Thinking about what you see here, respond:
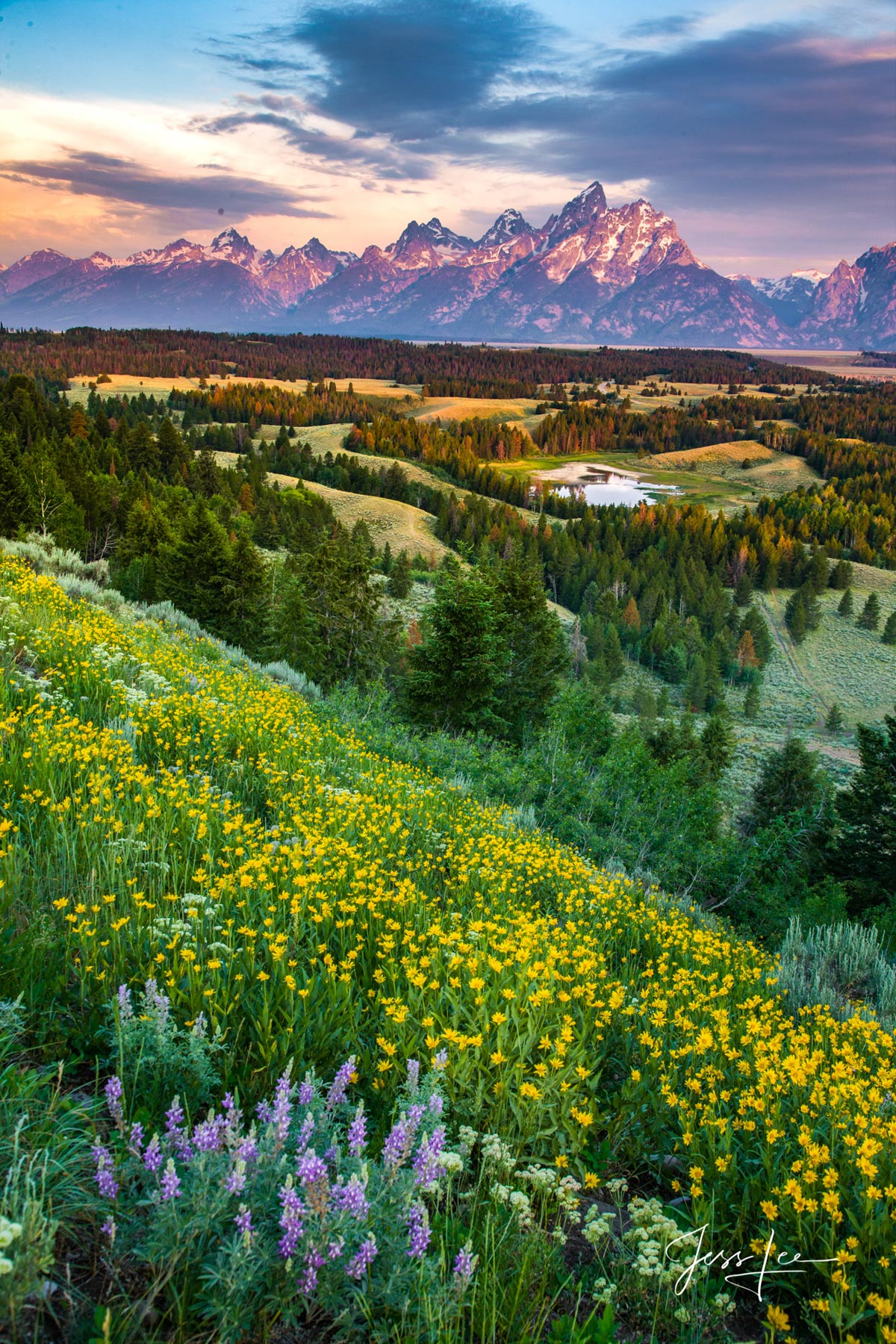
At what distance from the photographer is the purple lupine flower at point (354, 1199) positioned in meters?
2.14

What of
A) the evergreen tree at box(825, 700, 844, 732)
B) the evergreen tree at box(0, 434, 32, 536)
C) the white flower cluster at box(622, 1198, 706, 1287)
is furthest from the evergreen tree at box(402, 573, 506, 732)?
the evergreen tree at box(825, 700, 844, 732)

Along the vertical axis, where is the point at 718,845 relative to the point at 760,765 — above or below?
above

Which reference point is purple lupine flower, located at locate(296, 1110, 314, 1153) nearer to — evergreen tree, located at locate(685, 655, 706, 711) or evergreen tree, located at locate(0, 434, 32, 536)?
evergreen tree, located at locate(0, 434, 32, 536)

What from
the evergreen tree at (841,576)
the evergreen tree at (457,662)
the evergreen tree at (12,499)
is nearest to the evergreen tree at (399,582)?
the evergreen tree at (12,499)

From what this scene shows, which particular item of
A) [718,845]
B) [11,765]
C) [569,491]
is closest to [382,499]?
[569,491]

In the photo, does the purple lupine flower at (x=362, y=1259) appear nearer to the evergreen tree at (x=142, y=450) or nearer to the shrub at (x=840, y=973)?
the shrub at (x=840, y=973)

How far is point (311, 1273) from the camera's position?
2029mm

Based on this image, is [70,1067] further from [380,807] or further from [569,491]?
[569,491]

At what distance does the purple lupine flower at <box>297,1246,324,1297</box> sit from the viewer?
Result: 6.66 ft

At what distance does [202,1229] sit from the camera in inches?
84.4

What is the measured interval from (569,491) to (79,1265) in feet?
655

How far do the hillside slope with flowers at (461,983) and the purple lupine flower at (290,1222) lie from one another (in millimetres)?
1017

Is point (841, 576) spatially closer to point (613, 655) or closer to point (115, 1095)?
point (613, 655)

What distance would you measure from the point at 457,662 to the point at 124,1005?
23608 millimetres
